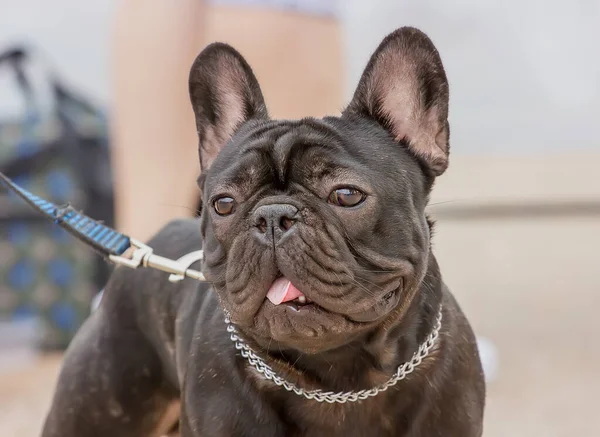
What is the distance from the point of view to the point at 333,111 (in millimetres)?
2240

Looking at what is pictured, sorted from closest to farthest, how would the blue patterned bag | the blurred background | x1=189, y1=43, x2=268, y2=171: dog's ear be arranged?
x1=189, y1=43, x2=268, y2=171: dog's ear, the blurred background, the blue patterned bag

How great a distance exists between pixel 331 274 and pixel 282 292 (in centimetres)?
8

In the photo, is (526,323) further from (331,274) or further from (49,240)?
(331,274)

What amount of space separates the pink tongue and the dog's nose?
6 cm

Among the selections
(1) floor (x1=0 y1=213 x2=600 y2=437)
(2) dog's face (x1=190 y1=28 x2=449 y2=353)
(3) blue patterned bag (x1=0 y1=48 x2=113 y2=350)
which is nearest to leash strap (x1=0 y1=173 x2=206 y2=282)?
(2) dog's face (x1=190 y1=28 x2=449 y2=353)

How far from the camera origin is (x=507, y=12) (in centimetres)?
394

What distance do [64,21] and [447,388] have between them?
319cm

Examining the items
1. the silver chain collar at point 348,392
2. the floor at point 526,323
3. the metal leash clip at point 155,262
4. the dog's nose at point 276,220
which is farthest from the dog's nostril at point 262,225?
the floor at point 526,323

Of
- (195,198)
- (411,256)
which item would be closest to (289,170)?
(411,256)

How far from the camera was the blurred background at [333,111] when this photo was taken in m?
2.06

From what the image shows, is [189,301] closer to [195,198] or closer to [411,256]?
[411,256]

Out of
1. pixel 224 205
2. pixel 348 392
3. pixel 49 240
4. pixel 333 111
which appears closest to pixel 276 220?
pixel 224 205

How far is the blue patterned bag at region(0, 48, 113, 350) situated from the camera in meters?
3.04

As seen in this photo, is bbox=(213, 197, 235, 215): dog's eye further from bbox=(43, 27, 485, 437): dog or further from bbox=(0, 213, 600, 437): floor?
bbox=(0, 213, 600, 437): floor
